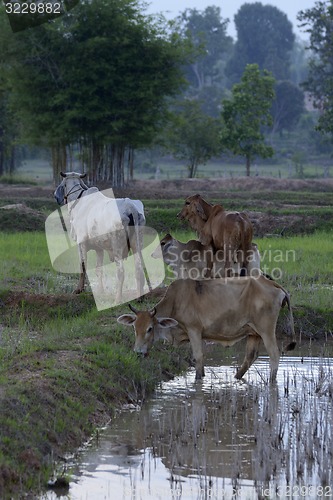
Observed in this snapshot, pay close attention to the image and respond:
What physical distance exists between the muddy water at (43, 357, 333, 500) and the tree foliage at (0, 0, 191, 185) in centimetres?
2327

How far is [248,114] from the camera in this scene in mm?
42094

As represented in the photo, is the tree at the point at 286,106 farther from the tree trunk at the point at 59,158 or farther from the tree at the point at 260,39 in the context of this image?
the tree trunk at the point at 59,158

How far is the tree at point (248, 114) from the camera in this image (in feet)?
136

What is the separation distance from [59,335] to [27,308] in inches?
83.7

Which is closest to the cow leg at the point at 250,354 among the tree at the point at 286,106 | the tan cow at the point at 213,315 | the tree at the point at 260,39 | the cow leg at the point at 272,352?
the tan cow at the point at 213,315

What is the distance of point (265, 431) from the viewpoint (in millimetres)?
7781

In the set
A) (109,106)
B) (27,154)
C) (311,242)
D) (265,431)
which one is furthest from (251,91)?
(265,431)

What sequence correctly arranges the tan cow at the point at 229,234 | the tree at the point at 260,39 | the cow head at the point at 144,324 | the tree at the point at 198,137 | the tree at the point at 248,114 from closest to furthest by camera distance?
the cow head at the point at 144,324 → the tan cow at the point at 229,234 → the tree at the point at 248,114 → the tree at the point at 198,137 → the tree at the point at 260,39

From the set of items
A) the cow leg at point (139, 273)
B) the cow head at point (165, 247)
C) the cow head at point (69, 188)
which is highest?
the cow head at point (69, 188)

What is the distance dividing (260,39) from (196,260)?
279ft

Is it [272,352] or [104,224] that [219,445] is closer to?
[272,352]

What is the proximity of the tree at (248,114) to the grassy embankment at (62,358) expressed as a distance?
2491 cm

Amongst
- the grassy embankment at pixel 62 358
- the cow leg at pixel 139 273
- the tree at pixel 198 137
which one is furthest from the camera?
the tree at pixel 198 137

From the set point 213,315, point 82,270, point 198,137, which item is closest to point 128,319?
point 213,315
